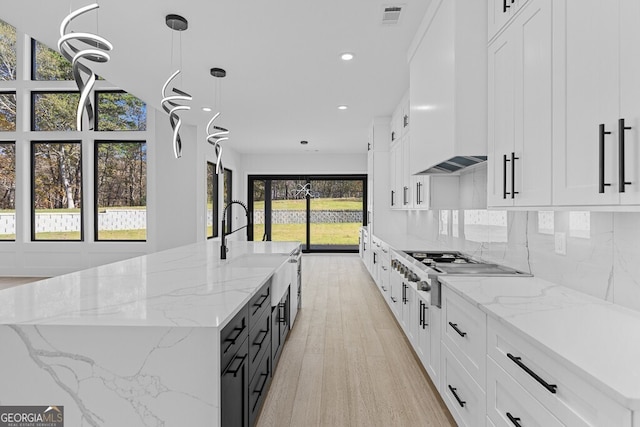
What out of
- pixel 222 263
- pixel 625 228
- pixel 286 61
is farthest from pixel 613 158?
pixel 286 61

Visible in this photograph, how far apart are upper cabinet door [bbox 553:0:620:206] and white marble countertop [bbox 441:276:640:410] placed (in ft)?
1.50

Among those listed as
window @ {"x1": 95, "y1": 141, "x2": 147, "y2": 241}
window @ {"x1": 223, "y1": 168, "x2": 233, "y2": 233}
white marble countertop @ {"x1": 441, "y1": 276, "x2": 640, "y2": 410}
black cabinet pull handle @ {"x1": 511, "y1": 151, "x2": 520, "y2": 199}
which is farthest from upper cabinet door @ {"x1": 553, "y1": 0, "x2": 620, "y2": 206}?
window @ {"x1": 223, "y1": 168, "x2": 233, "y2": 233}

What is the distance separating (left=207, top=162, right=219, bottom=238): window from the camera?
739cm

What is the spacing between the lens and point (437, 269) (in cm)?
242

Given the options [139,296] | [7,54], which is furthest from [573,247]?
[7,54]

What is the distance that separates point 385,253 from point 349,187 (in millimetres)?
5147

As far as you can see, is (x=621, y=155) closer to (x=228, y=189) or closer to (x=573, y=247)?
(x=573, y=247)

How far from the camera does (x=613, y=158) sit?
3.92 ft

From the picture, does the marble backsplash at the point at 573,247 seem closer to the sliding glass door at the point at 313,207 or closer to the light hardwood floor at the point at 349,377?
the light hardwood floor at the point at 349,377

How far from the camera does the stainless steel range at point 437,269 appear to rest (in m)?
2.26

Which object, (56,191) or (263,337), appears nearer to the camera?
(263,337)

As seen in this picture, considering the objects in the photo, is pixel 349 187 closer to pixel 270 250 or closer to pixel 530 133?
pixel 270 250

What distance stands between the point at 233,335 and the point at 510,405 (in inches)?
Result: 45.4

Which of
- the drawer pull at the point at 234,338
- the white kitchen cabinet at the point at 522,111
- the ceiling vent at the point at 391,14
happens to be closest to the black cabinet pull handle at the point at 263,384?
the drawer pull at the point at 234,338
